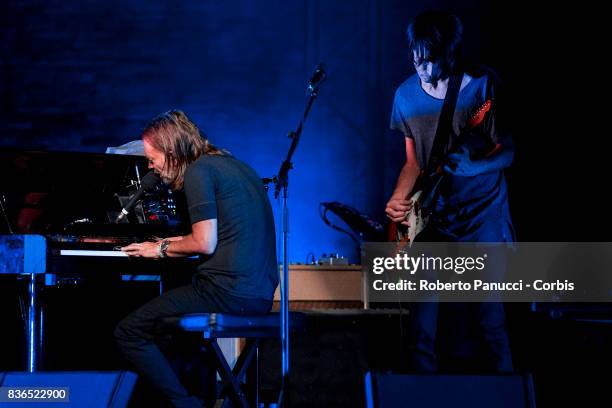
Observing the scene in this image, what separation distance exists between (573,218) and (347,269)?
202 cm

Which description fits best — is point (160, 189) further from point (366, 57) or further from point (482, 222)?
point (366, 57)

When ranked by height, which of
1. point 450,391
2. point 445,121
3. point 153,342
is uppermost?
point 445,121

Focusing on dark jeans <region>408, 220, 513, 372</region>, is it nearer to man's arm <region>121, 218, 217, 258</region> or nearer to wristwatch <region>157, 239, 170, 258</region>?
man's arm <region>121, 218, 217, 258</region>

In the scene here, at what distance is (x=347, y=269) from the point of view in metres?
5.66

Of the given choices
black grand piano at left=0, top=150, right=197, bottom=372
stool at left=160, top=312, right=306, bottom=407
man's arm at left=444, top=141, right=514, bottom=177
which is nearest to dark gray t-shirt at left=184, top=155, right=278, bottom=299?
stool at left=160, top=312, right=306, bottom=407

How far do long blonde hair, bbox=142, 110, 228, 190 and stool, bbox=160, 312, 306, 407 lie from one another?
0.66 meters

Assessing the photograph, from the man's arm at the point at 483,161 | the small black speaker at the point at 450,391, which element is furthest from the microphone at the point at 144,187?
the small black speaker at the point at 450,391

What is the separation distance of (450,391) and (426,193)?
1126 millimetres

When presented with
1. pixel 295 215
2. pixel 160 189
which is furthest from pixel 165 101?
pixel 160 189

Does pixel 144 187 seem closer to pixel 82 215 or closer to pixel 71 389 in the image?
pixel 82 215

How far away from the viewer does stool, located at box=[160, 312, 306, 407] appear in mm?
2596

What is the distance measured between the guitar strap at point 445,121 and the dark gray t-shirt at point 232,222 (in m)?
0.81

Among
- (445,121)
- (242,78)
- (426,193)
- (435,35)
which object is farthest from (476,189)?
(242,78)

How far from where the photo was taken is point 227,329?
2.62m
